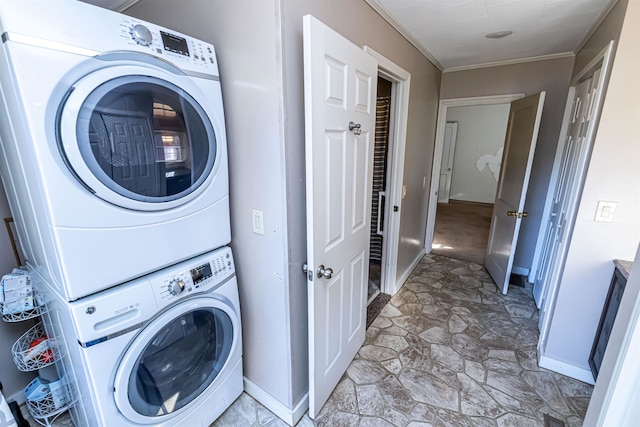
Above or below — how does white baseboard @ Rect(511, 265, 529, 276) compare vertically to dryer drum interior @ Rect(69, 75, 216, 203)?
below

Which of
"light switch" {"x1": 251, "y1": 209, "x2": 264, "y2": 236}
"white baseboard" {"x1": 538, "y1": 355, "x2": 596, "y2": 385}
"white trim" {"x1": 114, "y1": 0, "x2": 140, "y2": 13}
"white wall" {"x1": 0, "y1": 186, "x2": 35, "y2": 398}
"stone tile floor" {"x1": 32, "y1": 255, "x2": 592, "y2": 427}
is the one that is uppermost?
"white trim" {"x1": 114, "y1": 0, "x2": 140, "y2": 13}

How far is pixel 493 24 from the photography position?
6.61 ft

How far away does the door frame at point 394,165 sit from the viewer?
230 centimetres

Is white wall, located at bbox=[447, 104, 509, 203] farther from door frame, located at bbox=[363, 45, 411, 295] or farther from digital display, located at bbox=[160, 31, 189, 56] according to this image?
digital display, located at bbox=[160, 31, 189, 56]

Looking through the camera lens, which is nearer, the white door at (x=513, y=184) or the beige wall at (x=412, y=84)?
the beige wall at (x=412, y=84)

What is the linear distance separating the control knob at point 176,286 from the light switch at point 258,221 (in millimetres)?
Result: 393

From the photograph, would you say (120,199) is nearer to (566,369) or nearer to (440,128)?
(566,369)

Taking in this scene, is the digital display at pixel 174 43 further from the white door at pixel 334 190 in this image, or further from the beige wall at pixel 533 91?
the beige wall at pixel 533 91

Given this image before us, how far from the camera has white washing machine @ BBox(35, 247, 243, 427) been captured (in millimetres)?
1005

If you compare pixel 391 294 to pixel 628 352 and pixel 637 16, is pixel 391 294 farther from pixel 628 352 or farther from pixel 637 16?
pixel 637 16

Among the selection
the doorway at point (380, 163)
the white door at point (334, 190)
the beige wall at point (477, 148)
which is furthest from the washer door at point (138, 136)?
the beige wall at point (477, 148)

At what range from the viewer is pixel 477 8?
1766 mm

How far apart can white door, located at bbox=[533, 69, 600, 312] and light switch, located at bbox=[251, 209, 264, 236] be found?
193 centimetres

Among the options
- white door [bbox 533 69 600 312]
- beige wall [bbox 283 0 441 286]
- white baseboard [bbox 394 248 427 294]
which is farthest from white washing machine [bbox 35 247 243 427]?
white door [bbox 533 69 600 312]
